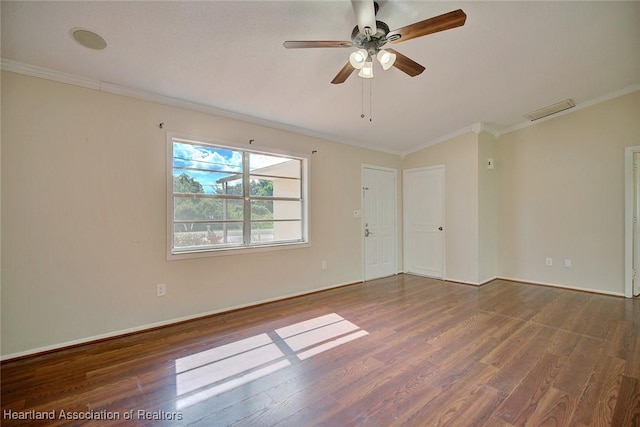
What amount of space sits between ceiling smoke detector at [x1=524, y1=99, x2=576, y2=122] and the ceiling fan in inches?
126

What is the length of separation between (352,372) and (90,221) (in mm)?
2671

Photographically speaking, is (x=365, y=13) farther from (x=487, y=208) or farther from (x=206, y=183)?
(x=487, y=208)

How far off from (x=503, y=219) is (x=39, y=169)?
246 inches

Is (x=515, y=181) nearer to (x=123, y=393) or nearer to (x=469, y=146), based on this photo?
(x=469, y=146)

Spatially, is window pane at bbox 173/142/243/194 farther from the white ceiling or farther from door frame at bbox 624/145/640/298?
door frame at bbox 624/145/640/298

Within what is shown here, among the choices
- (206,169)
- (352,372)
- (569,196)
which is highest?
(206,169)

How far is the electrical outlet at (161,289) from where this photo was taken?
9.68ft

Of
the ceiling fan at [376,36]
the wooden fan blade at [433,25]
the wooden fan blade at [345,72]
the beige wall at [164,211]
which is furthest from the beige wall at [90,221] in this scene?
the wooden fan blade at [433,25]

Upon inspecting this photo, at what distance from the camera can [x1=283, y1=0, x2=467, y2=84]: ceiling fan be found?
170cm

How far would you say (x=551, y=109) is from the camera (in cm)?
415

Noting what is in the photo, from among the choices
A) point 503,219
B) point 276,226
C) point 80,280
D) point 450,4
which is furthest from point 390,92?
point 80,280

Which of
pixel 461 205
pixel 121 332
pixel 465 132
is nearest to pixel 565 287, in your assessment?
pixel 461 205

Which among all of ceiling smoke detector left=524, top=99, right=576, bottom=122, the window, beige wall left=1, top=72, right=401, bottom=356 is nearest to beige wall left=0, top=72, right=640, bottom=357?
beige wall left=1, top=72, right=401, bottom=356

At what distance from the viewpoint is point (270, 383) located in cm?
200
